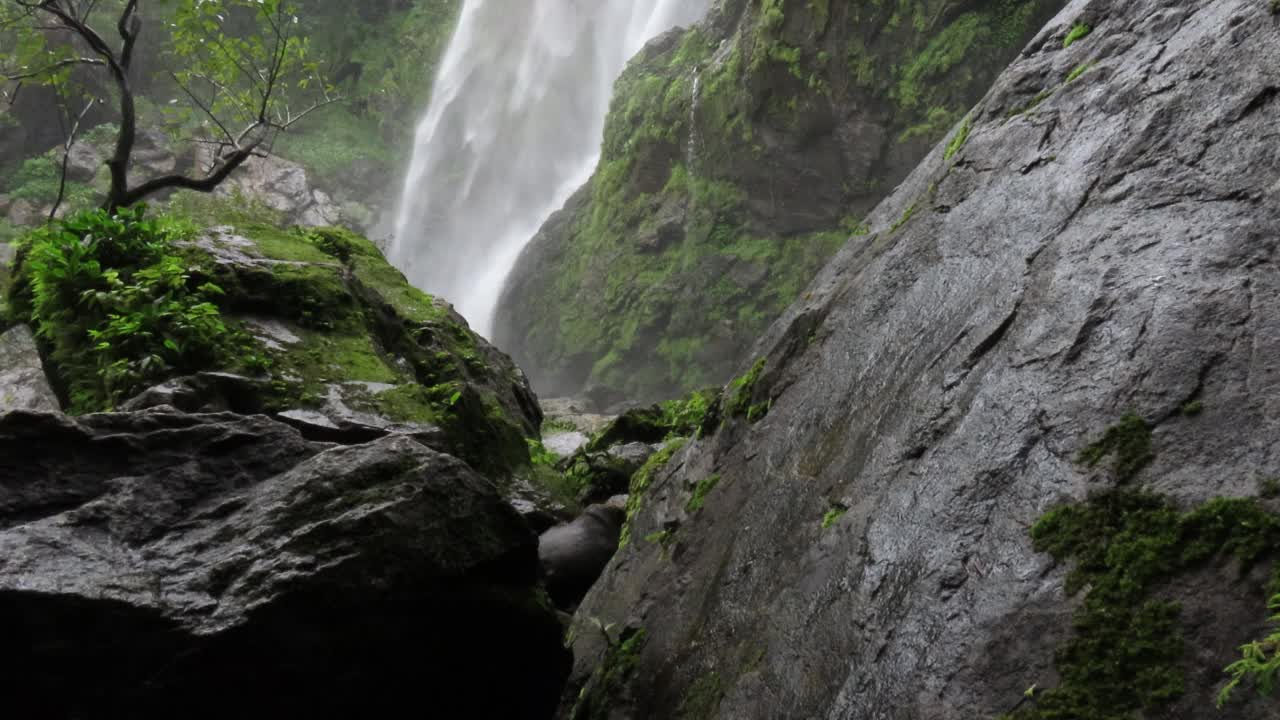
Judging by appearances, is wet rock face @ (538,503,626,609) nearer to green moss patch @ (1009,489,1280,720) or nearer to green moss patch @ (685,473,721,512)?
green moss patch @ (685,473,721,512)

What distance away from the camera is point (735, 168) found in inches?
742

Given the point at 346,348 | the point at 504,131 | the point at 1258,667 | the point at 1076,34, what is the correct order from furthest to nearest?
the point at 504,131, the point at 346,348, the point at 1076,34, the point at 1258,667

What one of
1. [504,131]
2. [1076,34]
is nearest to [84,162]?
[504,131]

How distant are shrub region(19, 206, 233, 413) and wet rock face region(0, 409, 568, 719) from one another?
1822mm

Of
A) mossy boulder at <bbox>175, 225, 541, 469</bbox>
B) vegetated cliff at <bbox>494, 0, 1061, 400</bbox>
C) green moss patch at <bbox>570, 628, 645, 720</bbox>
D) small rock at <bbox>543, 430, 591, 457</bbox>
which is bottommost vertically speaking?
green moss patch at <bbox>570, 628, 645, 720</bbox>

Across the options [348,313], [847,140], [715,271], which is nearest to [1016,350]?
[348,313]

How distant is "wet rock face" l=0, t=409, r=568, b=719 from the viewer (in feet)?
9.09

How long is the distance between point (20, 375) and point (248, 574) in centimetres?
2016

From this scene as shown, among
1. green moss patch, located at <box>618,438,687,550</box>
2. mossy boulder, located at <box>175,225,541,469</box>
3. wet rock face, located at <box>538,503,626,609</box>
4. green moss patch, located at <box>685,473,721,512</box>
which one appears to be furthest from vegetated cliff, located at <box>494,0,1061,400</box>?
green moss patch, located at <box>685,473,721,512</box>

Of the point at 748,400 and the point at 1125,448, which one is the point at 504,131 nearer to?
the point at 748,400

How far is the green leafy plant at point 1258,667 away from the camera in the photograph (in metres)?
1.72

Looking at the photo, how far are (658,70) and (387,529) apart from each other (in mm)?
21333

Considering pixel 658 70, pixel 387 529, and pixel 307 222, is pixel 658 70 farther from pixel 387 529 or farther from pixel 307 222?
pixel 387 529

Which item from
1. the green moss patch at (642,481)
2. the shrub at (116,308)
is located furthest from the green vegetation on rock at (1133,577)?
the shrub at (116,308)
